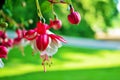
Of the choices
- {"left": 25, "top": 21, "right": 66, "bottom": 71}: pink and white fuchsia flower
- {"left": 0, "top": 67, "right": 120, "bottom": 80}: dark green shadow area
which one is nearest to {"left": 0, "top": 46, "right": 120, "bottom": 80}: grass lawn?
{"left": 0, "top": 67, "right": 120, "bottom": 80}: dark green shadow area

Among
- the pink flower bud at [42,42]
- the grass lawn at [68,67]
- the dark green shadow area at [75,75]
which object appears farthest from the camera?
the grass lawn at [68,67]

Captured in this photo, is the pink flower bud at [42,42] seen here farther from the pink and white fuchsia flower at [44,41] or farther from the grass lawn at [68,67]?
the grass lawn at [68,67]

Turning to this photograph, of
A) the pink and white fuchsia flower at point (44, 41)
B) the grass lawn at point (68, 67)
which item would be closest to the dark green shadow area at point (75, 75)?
the grass lawn at point (68, 67)

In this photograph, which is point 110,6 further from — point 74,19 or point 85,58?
point 85,58

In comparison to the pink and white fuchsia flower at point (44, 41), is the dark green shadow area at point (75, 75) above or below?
below

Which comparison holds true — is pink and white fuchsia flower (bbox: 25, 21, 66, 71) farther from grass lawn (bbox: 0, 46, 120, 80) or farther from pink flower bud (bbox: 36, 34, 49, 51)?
grass lawn (bbox: 0, 46, 120, 80)

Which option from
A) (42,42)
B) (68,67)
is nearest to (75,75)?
(68,67)
